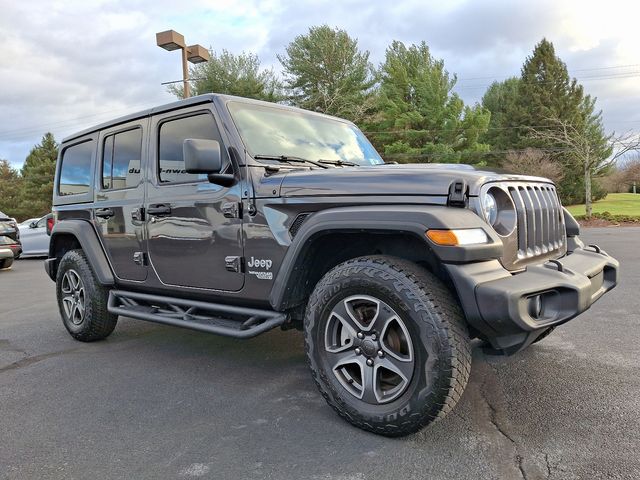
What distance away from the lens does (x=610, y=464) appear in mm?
2277

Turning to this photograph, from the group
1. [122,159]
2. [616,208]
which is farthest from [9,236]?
[616,208]

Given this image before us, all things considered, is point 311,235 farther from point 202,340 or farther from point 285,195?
point 202,340

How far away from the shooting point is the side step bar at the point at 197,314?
10.5 ft

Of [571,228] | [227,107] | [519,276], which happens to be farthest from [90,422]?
[571,228]

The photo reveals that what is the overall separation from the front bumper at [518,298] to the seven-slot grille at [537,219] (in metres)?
0.15

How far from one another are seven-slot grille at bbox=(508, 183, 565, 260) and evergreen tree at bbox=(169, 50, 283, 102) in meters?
26.5

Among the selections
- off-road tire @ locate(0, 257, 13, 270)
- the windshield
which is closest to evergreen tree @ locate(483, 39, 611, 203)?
off-road tire @ locate(0, 257, 13, 270)

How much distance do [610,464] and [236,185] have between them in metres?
2.53

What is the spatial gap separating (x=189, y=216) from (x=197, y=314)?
76 cm

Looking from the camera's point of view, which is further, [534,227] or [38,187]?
[38,187]

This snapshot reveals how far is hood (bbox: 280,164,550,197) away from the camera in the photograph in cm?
259

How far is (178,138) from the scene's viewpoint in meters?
3.82

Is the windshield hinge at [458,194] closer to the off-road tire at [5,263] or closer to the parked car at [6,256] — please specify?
the parked car at [6,256]

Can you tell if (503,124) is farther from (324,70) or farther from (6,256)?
(6,256)
